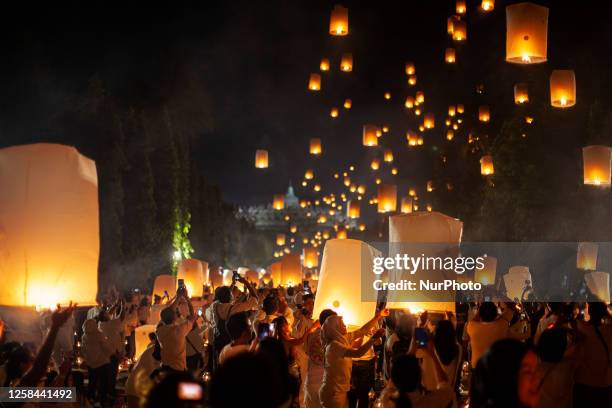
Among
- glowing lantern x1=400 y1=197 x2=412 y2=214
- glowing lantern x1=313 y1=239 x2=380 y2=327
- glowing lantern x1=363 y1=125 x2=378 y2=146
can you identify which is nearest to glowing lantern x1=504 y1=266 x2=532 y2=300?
glowing lantern x1=363 y1=125 x2=378 y2=146

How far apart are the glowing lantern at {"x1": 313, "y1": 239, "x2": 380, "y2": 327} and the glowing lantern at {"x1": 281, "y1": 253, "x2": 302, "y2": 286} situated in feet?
52.0

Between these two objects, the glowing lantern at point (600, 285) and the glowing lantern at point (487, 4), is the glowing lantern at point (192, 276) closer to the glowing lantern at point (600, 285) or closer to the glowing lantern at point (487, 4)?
the glowing lantern at point (600, 285)

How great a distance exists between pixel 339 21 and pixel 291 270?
11.9 metres

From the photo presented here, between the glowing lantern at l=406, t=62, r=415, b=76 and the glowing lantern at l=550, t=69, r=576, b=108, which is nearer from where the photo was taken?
the glowing lantern at l=550, t=69, r=576, b=108

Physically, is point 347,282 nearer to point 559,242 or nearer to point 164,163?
point 559,242

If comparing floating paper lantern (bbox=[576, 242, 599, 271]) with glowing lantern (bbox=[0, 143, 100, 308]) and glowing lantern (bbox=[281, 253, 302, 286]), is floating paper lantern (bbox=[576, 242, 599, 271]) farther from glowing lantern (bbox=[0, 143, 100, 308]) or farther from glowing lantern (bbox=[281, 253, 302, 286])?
→ glowing lantern (bbox=[0, 143, 100, 308])

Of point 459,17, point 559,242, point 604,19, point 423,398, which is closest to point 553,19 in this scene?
point 604,19

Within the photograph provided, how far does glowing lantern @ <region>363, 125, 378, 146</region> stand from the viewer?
20703 millimetres

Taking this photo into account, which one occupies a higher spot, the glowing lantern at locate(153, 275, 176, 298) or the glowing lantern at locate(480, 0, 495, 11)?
the glowing lantern at locate(480, 0, 495, 11)

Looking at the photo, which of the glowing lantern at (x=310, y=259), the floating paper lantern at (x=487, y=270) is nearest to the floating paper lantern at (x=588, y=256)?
the floating paper lantern at (x=487, y=270)

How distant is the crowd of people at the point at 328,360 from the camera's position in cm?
293

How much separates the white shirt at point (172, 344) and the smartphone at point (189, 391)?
3.86 metres

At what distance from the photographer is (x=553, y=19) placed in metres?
21.2

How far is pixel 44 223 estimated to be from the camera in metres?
4.30
